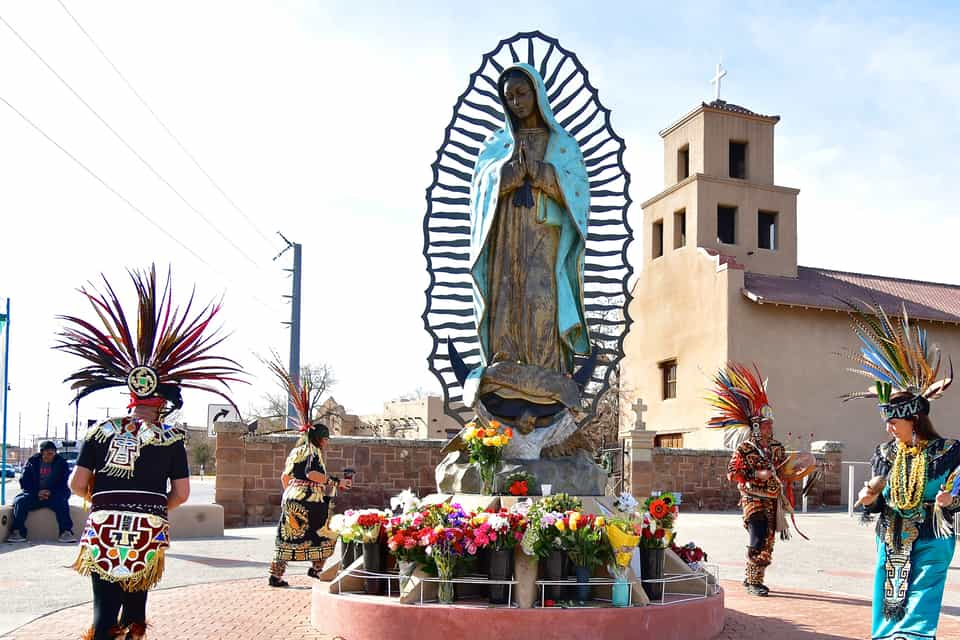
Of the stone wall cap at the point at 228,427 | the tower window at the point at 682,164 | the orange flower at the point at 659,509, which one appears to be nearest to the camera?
the orange flower at the point at 659,509

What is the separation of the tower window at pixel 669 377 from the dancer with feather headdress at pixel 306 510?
73.2 feet

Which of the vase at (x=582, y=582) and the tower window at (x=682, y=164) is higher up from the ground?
the tower window at (x=682, y=164)

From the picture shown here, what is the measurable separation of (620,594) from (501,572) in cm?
89

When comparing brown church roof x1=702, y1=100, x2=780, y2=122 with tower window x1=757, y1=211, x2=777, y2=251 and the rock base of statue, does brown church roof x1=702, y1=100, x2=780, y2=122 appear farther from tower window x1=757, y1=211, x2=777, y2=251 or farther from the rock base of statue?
the rock base of statue

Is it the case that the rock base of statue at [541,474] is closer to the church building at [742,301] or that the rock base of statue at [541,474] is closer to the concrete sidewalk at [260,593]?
the concrete sidewalk at [260,593]

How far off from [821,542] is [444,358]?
10.2 metres

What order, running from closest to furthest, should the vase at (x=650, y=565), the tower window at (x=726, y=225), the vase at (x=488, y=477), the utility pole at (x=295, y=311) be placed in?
the vase at (x=650, y=565)
the vase at (x=488, y=477)
the utility pole at (x=295, y=311)
the tower window at (x=726, y=225)

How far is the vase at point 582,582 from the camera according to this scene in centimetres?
708

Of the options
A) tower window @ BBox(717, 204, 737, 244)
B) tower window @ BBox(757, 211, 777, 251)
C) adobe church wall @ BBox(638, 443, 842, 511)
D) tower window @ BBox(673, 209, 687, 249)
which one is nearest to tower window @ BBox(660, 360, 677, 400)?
tower window @ BBox(673, 209, 687, 249)

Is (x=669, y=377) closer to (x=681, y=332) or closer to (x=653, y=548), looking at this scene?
(x=681, y=332)

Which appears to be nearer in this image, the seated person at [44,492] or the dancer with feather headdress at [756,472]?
A: the dancer with feather headdress at [756,472]

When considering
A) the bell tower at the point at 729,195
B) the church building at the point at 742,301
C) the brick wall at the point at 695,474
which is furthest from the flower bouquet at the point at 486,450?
the bell tower at the point at 729,195

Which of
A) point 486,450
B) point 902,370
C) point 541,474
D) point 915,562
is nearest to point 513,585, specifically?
point 486,450

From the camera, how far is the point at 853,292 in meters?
30.8
